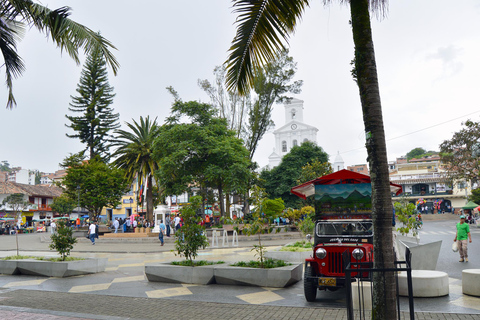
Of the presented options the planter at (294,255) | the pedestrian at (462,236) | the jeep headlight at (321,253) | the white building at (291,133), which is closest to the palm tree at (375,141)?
the jeep headlight at (321,253)

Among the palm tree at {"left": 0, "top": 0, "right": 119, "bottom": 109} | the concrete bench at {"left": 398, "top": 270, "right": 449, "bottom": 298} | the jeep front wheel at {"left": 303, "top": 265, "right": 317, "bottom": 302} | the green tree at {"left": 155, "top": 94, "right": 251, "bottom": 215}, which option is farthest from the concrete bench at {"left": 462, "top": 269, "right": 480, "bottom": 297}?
the green tree at {"left": 155, "top": 94, "right": 251, "bottom": 215}

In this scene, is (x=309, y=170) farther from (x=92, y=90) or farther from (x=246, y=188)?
(x=92, y=90)

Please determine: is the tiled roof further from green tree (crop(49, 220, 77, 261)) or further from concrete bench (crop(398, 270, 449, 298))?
concrete bench (crop(398, 270, 449, 298))

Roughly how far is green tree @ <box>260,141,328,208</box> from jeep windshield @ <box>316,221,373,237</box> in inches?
1608

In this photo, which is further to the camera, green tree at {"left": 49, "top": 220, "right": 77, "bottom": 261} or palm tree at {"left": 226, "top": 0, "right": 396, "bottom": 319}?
green tree at {"left": 49, "top": 220, "right": 77, "bottom": 261}

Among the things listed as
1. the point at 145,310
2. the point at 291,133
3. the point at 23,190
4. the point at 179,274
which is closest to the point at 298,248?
the point at 179,274

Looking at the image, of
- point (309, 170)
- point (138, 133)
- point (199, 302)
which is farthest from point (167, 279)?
point (138, 133)

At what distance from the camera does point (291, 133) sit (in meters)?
101

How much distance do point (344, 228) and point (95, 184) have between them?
35042mm

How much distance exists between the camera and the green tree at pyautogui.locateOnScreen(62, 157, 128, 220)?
39.4 metres

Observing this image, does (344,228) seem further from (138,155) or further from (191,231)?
(138,155)

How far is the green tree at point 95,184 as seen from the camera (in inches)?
1553

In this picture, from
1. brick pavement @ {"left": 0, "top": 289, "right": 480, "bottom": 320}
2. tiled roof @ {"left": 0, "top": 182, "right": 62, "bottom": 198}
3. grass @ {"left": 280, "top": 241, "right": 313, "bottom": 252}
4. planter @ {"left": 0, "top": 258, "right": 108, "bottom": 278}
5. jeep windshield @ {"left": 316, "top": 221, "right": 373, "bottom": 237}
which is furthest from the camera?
tiled roof @ {"left": 0, "top": 182, "right": 62, "bottom": 198}

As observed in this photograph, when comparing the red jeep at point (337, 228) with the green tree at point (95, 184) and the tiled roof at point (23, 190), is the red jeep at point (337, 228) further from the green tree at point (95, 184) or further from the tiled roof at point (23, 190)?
the tiled roof at point (23, 190)
